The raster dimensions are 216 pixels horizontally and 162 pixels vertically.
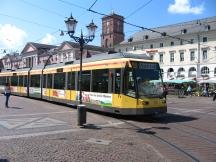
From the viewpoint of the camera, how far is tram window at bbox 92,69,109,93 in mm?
17328

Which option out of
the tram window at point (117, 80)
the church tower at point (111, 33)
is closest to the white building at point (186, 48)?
the church tower at point (111, 33)

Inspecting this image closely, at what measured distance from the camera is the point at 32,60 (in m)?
113

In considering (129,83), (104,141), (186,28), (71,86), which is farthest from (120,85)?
(186,28)

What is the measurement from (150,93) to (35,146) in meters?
7.69

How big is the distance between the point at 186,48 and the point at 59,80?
2053 inches

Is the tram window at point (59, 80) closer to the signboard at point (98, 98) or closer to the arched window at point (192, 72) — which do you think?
the signboard at point (98, 98)

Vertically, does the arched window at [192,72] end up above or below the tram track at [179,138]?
above

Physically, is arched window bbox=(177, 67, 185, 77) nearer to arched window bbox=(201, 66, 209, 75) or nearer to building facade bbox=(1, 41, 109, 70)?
arched window bbox=(201, 66, 209, 75)

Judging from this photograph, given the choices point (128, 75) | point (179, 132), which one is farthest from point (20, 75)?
point (179, 132)

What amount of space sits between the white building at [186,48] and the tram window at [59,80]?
41638 millimetres

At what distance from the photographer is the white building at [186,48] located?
67.6 m

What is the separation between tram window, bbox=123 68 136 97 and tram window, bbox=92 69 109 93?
156 centimetres

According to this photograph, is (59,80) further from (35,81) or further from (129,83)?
(129,83)

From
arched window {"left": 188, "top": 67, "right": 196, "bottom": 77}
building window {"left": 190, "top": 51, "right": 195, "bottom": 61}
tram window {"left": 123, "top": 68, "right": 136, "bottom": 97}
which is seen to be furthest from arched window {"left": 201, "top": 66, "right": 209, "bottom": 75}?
tram window {"left": 123, "top": 68, "right": 136, "bottom": 97}
